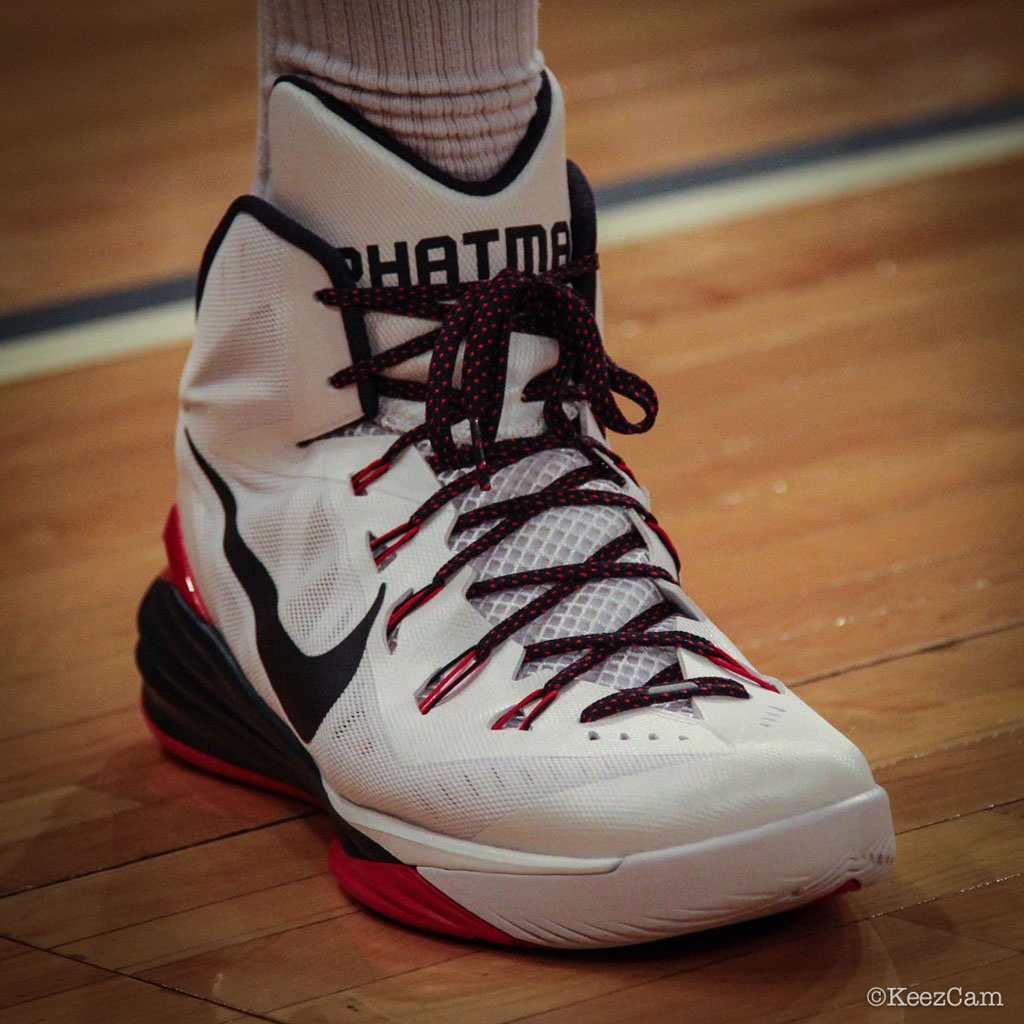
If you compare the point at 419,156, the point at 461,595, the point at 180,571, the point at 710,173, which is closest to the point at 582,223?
the point at 419,156

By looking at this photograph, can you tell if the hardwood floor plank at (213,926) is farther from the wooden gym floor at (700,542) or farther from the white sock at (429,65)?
the white sock at (429,65)

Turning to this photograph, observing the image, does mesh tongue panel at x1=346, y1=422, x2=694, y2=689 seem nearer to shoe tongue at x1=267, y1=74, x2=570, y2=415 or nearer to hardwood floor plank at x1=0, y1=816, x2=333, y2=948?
shoe tongue at x1=267, y1=74, x2=570, y2=415

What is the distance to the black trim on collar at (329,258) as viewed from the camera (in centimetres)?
80

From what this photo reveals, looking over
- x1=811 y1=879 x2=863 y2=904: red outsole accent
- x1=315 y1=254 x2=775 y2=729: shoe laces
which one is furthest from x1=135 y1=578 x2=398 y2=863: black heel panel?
x1=811 y1=879 x2=863 y2=904: red outsole accent

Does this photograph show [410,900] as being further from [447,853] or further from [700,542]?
[700,542]

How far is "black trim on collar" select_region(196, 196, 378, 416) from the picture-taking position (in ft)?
2.64

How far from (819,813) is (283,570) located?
1.10ft

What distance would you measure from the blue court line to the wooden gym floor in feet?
0.15

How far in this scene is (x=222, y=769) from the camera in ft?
2.95

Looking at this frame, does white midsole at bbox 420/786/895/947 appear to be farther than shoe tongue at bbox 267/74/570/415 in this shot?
No

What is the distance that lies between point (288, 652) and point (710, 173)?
143 cm

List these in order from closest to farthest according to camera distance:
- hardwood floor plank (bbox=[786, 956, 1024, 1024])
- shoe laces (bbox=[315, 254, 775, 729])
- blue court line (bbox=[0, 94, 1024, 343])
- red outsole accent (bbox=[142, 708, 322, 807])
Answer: hardwood floor plank (bbox=[786, 956, 1024, 1024]) → shoe laces (bbox=[315, 254, 775, 729]) → red outsole accent (bbox=[142, 708, 322, 807]) → blue court line (bbox=[0, 94, 1024, 343])

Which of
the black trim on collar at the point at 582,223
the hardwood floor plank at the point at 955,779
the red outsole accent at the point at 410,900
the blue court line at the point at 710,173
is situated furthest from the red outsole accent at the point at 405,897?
the blue court line at the point at 710,173

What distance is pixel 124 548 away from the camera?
1.24 metres
